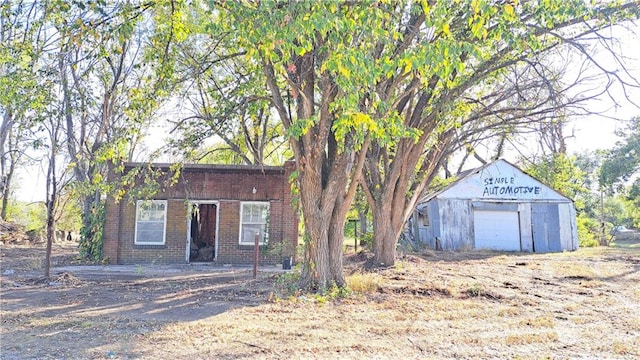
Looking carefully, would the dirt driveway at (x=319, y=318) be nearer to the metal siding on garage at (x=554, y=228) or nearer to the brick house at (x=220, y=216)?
the brick house at (x=220, y=216)

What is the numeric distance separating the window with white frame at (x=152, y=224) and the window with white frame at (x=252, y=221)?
2608 millimetres

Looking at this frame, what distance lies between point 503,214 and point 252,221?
564 inches

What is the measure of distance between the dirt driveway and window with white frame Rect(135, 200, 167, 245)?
11.9 ft

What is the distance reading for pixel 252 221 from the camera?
50.2 feet

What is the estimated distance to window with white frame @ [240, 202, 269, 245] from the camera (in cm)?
1526

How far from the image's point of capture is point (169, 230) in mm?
15180

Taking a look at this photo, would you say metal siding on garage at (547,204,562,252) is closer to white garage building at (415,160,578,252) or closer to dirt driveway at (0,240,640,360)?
white garage building at (415,160,578,252)

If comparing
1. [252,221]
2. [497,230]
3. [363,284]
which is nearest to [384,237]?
[363,284]

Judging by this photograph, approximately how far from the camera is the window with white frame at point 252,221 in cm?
1526

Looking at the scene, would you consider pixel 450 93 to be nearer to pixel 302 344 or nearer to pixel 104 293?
pixel 302 344

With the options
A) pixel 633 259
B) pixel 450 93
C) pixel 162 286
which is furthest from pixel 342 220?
pixel 633 259

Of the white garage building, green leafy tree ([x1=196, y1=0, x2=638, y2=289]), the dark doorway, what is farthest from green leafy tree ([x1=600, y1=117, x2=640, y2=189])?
the dark doorway

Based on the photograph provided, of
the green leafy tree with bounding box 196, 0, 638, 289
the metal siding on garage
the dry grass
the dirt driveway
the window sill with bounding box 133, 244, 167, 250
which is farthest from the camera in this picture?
the metal siding on garage

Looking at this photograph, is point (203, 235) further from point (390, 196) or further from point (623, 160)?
point (623, 160)
